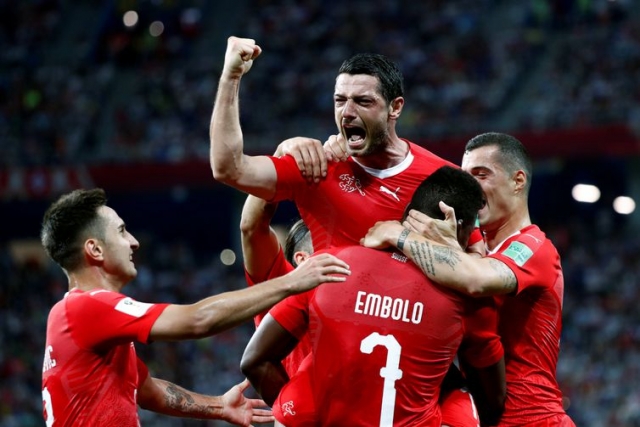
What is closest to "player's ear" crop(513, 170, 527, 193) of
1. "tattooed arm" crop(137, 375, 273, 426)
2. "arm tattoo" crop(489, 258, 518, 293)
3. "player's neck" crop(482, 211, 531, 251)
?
"player's neck" crop(482, 211, 531, 251)

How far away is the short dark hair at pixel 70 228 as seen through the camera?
502 cm

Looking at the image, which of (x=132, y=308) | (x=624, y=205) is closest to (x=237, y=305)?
(x=132, y=308)

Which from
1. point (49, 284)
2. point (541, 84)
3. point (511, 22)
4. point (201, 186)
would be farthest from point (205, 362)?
point (511, 22)

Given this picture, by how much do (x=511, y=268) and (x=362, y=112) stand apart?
108 centimetres

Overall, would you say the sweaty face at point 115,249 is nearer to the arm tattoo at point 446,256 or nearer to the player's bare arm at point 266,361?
the player's bare arm at point 266,361

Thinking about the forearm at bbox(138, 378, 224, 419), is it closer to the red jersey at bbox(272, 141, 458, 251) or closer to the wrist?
the red jersey at bbox(272, 141, 458, 251)

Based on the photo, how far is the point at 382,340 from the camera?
432 centimetres

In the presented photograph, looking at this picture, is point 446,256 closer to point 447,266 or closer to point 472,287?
point 447,266

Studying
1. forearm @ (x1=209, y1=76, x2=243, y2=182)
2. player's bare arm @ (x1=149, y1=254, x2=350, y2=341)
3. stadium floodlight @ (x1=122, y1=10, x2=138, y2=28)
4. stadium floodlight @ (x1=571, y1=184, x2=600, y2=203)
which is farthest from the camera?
stadium floodlight @ (x1=122, y1=10, x2=138, y2=28)

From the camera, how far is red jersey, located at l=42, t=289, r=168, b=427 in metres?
4.68

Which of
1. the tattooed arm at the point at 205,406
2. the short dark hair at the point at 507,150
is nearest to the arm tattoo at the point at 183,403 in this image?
the tattooed arm at the point at 205,406

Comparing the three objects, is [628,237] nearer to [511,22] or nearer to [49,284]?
[511,22]

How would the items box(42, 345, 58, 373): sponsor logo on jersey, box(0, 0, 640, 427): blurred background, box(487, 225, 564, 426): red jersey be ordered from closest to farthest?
box(42, 345, 58, 373): sponsor logo on jersey
box(487, 225, 564, 426): red jersey
box(0, 0, 640, 427): blurred background

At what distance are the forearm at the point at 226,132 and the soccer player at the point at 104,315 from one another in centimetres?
59
